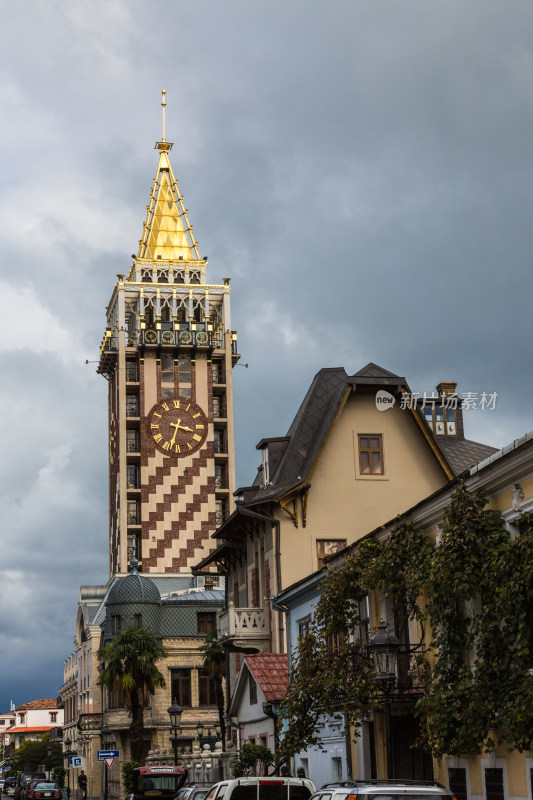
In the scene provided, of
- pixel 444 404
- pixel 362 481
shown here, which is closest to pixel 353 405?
pixel 362 481

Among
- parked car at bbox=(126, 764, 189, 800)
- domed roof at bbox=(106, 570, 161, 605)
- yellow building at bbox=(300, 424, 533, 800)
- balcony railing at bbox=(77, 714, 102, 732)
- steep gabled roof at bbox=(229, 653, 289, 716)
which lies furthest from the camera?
balcony railing at bbox=(77, 714, 102, 732)

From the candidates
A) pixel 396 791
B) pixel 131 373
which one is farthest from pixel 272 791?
pixel 131 373

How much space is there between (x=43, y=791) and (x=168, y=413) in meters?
30.0

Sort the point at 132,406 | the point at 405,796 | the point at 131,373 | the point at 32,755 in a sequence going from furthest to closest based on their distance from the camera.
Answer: the point at 32,755, the point at 131,373, the point at 132,406, the point at 405,796

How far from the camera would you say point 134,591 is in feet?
220

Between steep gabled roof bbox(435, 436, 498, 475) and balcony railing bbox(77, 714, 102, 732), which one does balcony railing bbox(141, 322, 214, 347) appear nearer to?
balcony railing bbox(77, 714, 102, 732)

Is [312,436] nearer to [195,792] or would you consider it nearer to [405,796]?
[195,792]

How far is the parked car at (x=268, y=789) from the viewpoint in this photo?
62.8 ft

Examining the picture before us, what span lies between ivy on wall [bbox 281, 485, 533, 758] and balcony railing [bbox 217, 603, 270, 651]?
1422cm

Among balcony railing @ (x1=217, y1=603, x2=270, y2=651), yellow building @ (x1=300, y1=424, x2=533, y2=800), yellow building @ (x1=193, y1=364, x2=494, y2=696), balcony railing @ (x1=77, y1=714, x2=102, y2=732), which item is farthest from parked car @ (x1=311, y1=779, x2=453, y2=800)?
balcony railing @ (x1=77, y1=714, x2=102, y2=732)

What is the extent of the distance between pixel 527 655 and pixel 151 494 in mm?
61480

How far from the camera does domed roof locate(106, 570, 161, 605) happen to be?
219 feet

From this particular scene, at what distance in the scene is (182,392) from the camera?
Answer: 79312 millimetres

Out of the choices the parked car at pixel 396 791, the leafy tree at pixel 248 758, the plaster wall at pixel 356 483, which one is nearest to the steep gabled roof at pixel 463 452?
the plaster wall at pixel 356 483
